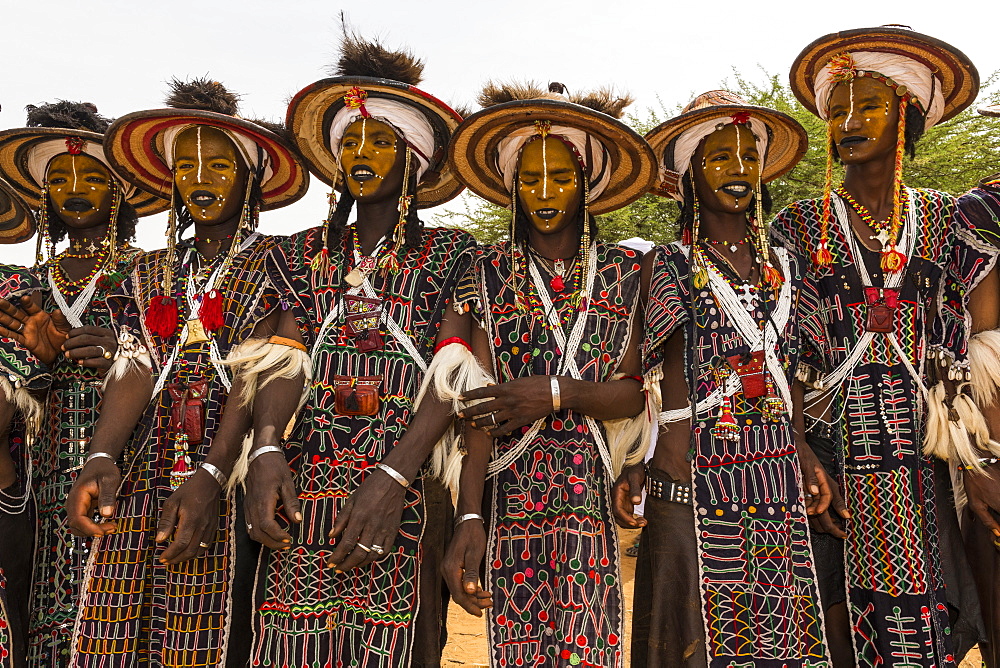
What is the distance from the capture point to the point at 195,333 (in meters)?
4.23

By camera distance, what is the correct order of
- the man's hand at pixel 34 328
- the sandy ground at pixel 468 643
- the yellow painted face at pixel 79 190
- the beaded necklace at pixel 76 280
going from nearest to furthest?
the man's hand at pixel 34 328 < the beaded necklace at pixel 76 280 < the yellow painted face at pixel 79 190 < the sandy ground at pixel 468 643

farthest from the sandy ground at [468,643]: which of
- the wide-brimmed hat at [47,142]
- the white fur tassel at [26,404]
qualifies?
the wide-brimmed hat at [47,142]

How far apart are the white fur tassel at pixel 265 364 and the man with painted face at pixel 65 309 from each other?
1.02 m

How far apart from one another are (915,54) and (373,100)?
8.39 ft

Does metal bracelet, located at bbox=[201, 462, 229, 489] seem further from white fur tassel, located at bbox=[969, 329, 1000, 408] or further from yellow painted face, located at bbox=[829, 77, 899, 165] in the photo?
white fur tassel, located at bbox=[969, 329, 1000, 408]

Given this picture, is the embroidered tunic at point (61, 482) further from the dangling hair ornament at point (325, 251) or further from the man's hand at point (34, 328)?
the dangling hair ornament at point (325, 251)

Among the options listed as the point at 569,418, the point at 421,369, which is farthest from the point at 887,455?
the point at 421,369

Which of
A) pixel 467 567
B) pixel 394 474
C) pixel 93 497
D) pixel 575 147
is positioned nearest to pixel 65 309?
pixel 93 497

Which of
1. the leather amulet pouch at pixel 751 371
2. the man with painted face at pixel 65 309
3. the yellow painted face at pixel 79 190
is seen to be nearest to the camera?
the leather amulet pouch at pixel 751 371

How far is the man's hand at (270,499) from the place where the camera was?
138 inches

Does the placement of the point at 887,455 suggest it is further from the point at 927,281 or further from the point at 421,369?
the point at 421,369

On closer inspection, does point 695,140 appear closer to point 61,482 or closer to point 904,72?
point 904,72

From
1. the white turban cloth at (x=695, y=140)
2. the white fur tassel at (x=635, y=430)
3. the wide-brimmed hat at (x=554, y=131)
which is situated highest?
the white turban cloth at (x=695, y=140)

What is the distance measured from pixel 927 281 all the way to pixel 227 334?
10.9 feet
